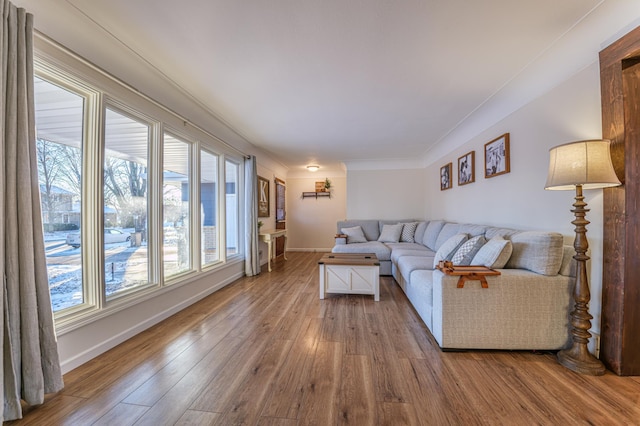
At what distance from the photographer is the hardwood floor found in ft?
4.38

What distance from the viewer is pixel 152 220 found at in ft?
8.38

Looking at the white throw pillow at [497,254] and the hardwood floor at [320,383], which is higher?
the white throw pillow at [497,254]

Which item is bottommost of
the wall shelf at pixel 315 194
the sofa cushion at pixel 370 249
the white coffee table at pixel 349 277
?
the white coffee table at pixel 349 277

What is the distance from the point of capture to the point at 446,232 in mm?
3865

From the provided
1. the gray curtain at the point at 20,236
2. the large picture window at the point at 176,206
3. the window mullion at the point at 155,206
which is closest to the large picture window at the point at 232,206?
the large picture window at the point at 176,206

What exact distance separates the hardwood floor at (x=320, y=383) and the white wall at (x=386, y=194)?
3826 millimetres

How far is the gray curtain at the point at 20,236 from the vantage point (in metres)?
1.29

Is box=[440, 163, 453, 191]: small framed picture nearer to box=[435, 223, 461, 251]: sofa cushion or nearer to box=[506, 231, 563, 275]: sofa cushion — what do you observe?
box=[435, 223, 461, 251]: sofa cushion

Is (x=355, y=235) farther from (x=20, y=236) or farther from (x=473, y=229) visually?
(x=20, y=236)

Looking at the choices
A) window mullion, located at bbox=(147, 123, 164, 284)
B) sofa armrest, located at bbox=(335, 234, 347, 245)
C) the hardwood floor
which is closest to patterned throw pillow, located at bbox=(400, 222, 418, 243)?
sofa armrest, located at bbox=(335, 234, 347, 245)

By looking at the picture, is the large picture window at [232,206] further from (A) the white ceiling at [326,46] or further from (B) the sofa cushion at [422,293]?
(B) the sofa cushion at [422,293]

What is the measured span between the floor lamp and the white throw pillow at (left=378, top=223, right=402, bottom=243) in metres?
3.34

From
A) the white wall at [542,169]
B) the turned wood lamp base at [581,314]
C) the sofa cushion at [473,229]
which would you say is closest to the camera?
the turned wood lamp base at [581,314]

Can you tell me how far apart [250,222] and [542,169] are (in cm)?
391
